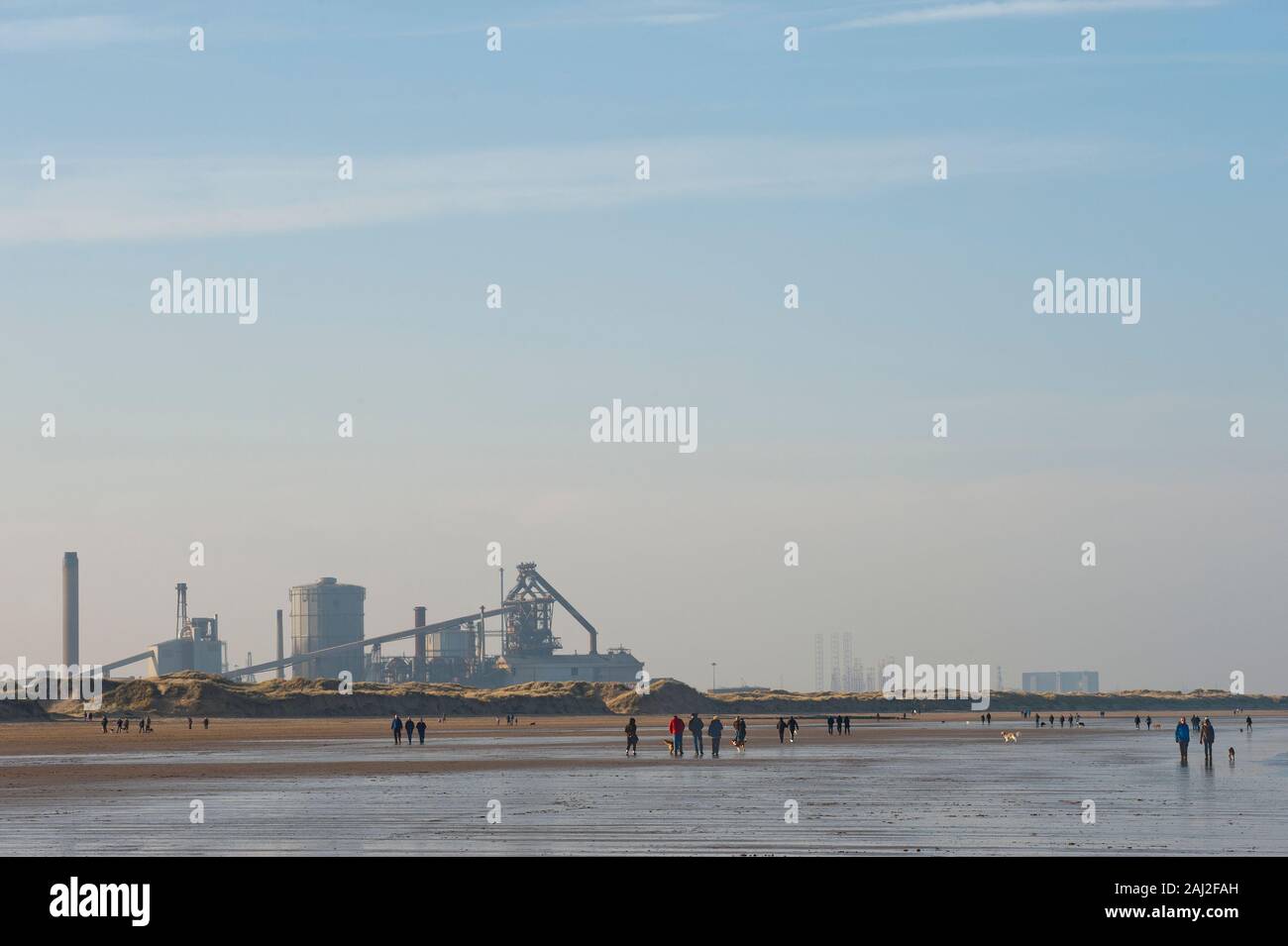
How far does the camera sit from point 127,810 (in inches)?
1444

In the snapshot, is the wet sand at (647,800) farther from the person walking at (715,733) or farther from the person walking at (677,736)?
the person walking at (677,736)

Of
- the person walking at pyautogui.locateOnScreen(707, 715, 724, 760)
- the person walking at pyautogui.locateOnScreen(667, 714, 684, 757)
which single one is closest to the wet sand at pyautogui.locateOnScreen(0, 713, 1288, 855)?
the person walking at pyautogui.locateOnScreen(707, 715, 724, 760)

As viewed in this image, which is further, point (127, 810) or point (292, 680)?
point (292, 680)

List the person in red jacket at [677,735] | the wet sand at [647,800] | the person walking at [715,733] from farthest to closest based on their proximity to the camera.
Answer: the person in red jacket at [677,735] → the person walking at [715,733] → the wet sand at [647,800]

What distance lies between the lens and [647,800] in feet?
127

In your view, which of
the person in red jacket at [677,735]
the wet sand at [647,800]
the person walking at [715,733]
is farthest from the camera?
the person in red jacket at [677,735]

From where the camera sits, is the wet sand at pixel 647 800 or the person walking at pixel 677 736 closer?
the wet sand at pixel 647 800

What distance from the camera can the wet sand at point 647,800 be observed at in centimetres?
2836

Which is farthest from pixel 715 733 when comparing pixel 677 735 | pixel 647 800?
pixel 647 800

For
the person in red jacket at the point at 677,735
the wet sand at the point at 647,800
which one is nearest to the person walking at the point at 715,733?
the wet sand at the point at 647,800
